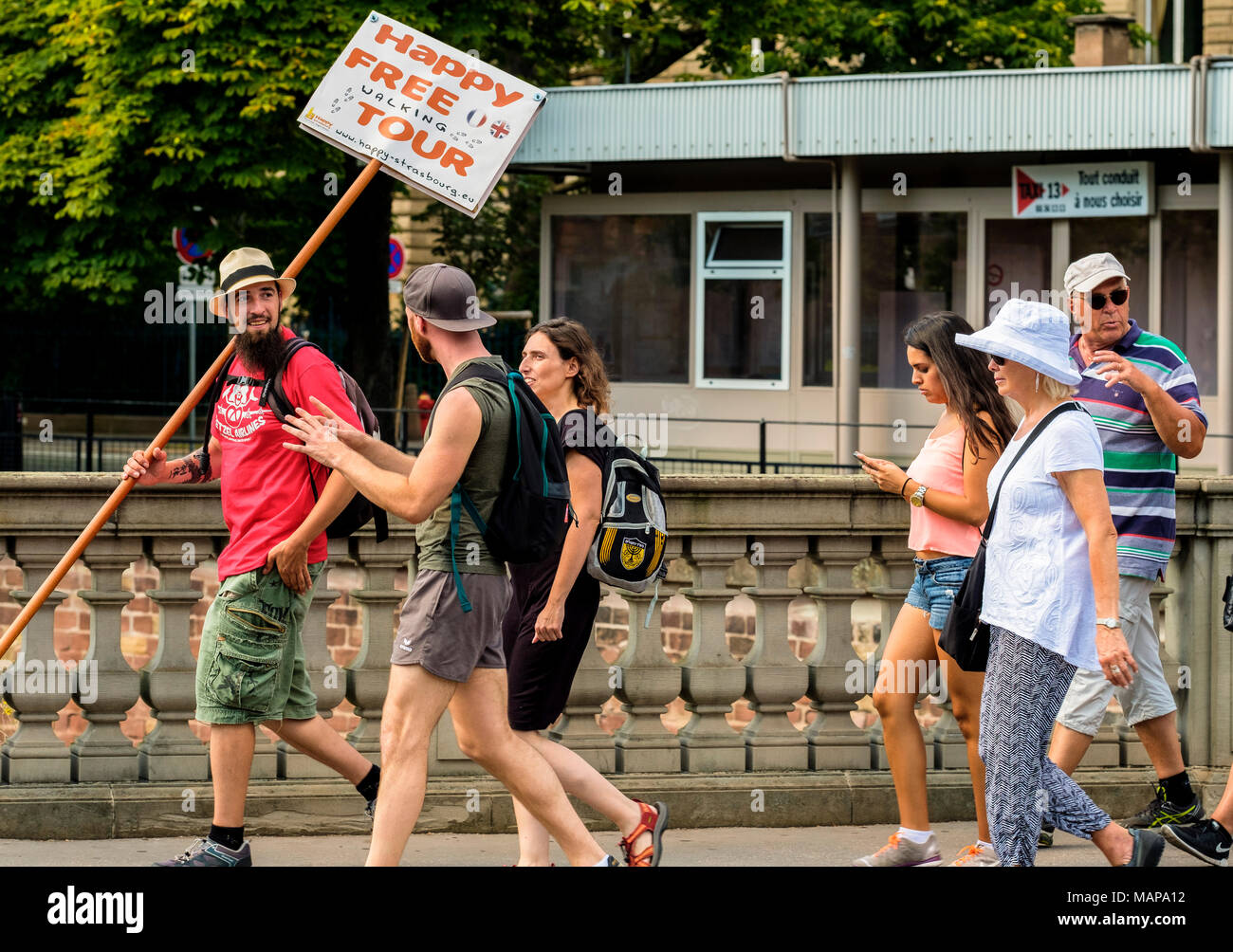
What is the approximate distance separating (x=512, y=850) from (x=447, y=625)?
142cm

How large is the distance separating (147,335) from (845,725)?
2501 cm

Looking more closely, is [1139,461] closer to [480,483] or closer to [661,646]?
[661,646]

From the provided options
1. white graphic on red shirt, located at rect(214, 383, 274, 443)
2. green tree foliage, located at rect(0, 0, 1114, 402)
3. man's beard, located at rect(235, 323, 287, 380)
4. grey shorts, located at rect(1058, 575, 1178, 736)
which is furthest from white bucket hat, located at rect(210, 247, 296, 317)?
green tree foliage, located at rect(0, 0, 1114, 402)

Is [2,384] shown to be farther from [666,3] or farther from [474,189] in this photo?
[474,189]

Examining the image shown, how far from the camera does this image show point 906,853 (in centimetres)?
569

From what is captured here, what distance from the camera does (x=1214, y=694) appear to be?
6.72 metres

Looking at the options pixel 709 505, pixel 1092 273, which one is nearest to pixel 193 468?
pixel 709 505

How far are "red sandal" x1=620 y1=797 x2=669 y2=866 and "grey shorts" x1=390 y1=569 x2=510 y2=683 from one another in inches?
32.8

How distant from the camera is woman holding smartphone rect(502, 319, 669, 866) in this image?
18.1ft

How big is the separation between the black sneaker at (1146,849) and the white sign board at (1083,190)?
16620 mm

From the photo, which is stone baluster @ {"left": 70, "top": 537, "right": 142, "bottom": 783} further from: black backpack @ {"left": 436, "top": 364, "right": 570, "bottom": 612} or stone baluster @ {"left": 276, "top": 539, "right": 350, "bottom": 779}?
black backpack @ {"left": 436, "top": 364, "right": 570, "bottom": 612}

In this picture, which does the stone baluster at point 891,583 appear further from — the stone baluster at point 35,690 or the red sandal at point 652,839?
the stone baluster at point 35,690

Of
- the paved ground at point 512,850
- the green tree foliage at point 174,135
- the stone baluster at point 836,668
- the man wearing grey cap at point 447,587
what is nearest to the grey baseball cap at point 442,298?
the man wearing grey cap at point 447,587

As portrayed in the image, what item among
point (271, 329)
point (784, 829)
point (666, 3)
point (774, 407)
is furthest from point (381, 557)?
point (666, 3)
